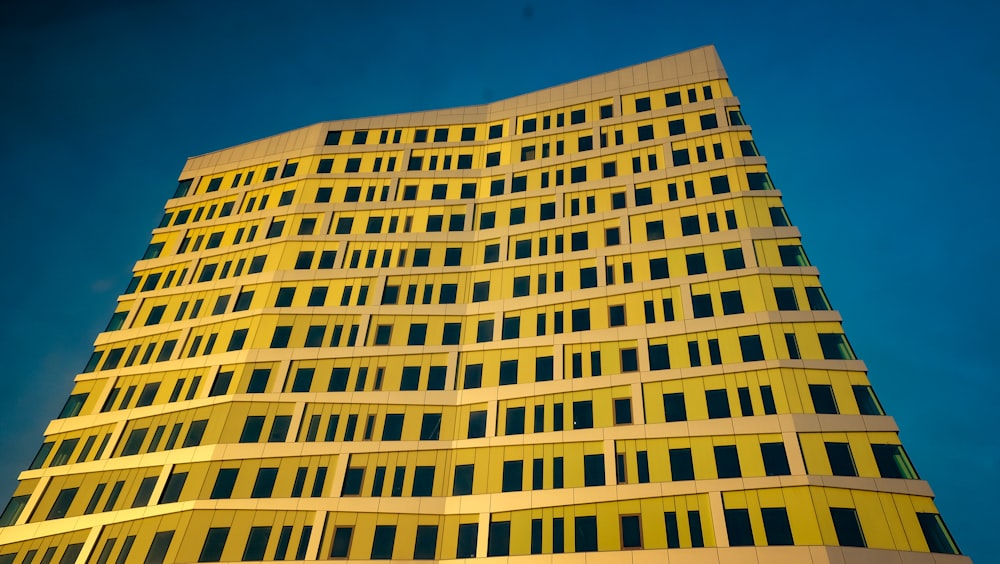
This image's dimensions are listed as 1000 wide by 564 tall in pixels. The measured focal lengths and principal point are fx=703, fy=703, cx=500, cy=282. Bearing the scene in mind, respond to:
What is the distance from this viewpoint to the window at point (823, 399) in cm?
3716

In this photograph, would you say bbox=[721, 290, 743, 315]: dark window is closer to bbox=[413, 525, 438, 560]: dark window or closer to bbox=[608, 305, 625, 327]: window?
bbox=[608, 305, 625, 327]: window

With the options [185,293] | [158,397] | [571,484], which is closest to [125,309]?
[185,293]

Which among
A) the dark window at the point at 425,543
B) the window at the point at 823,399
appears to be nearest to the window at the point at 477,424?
the dark window at the point at 425,543

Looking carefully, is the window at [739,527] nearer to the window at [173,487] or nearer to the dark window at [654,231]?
the dark window at [654,231]

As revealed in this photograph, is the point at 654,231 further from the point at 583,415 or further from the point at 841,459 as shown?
the point at 841,459

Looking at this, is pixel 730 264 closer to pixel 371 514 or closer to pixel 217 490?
pixel 371 514

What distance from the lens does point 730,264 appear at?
43.7 metres

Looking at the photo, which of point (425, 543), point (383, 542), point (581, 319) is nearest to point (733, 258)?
point (581, 319)

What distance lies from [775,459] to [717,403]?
4214 millimetres

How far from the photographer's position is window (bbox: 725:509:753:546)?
34219mm

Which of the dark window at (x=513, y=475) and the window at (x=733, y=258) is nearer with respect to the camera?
the dark window at (x=513, y=475)

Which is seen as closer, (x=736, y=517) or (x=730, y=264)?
(x=736, y=517)

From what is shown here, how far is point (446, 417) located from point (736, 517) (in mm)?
17446

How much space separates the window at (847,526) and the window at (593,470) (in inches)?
449
